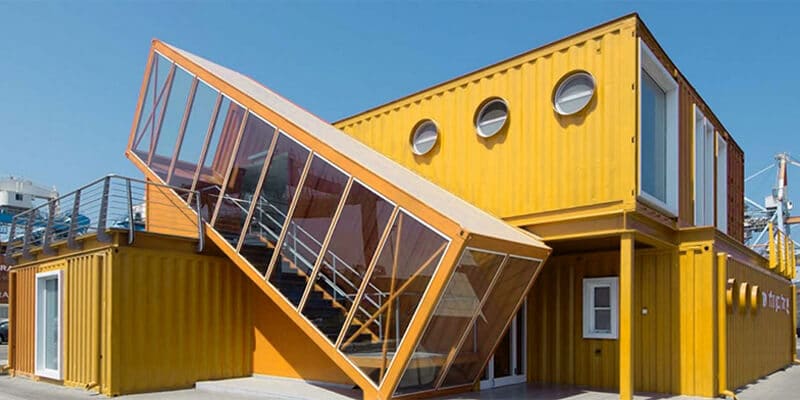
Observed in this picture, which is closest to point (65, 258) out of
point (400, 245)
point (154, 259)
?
point (154, 259)

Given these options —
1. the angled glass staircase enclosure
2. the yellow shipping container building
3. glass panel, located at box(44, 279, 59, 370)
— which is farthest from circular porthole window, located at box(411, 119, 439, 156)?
glass panel, located at box(44, 279, 59, 370)

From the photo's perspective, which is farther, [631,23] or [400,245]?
[631,23]

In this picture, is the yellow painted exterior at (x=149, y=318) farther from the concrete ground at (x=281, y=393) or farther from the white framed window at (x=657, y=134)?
the white framed window at (x=657, y=134)

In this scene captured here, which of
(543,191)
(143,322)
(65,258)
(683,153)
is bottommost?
(143,322)

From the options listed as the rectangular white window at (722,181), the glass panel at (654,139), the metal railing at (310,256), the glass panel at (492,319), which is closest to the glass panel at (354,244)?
the metal railing at (310,256)

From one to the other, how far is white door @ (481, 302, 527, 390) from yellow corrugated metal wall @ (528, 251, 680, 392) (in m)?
0.18

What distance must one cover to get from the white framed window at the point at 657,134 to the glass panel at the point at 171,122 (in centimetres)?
844

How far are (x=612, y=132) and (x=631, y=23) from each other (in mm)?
1650

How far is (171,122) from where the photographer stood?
42.9 feet

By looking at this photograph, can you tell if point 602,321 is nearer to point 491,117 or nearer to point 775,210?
point 491,117

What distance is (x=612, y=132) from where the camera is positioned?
32.4 feet

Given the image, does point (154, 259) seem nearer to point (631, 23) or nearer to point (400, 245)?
point (400, 245)

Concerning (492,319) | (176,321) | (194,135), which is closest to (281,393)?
(176,321)

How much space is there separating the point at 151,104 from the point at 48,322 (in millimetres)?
4906
